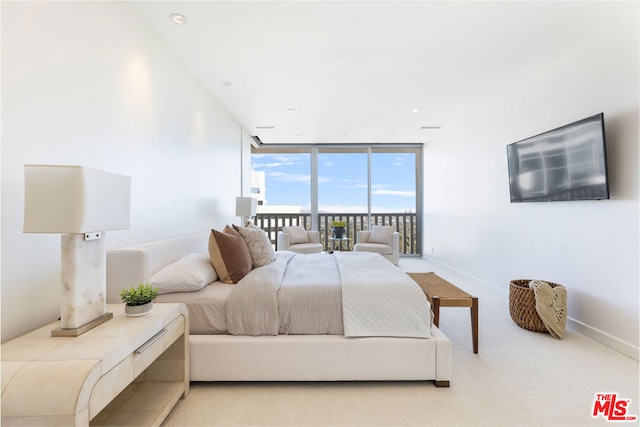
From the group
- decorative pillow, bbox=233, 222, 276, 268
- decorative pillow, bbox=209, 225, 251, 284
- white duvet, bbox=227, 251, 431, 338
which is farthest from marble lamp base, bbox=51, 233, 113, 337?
decorative pillow, bbox=233, 222, 276, 268

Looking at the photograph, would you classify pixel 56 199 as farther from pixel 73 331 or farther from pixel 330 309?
pixel 330 309

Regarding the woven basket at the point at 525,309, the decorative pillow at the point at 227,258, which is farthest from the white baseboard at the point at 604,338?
the decorative pillow at the point at 227,258

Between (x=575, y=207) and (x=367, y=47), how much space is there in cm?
241

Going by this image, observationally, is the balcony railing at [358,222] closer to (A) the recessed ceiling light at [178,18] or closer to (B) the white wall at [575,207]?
(B) the white wall at [575,207]

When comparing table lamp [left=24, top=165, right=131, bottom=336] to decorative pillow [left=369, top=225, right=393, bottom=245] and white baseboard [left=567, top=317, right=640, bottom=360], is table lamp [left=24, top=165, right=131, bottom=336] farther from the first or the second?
decorative pillow [left=369, top=225, right=393, bottom=245]

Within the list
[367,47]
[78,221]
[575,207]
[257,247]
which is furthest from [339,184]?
[78,221]

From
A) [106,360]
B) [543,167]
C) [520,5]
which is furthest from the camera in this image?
[543,167]

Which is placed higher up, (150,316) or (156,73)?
(156,73)

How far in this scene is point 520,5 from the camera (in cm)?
205

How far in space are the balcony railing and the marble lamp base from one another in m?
5.48

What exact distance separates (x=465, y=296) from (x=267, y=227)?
5.24 m

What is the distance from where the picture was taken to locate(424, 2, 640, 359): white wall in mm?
2238

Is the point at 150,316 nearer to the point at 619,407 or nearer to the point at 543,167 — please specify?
the point at 619,407

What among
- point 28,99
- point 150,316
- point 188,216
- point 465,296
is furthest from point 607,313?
point 28,99
